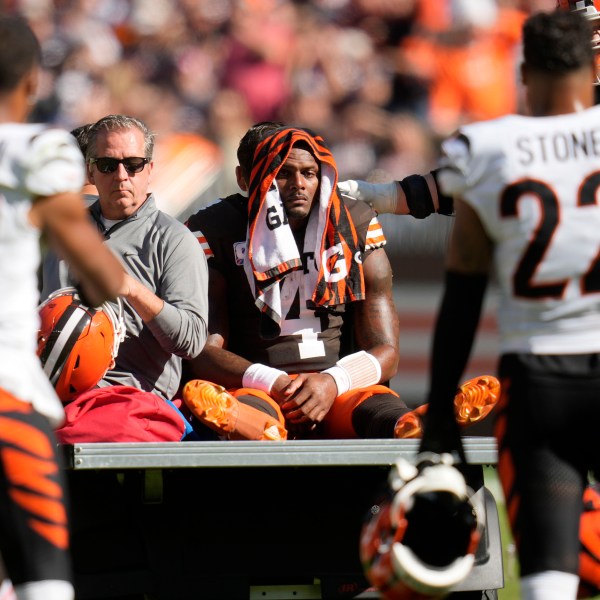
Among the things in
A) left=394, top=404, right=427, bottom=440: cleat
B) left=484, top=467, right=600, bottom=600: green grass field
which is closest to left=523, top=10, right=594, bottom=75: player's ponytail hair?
left=394, top=404, right=427, bottom=440: cleat

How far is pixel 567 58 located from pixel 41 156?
1335mm

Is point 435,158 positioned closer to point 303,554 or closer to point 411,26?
point 411,26

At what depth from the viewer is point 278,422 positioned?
493 cm

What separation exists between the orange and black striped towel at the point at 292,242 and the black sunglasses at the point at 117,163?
56 cm

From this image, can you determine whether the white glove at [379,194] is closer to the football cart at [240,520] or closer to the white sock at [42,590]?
the football cart at [240,520]

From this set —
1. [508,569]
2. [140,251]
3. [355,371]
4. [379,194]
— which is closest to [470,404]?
[355,371]

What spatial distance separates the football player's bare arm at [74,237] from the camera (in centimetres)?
300

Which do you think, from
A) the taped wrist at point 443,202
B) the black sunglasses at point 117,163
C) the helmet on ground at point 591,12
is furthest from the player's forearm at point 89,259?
the helmet on ground at point 591,12

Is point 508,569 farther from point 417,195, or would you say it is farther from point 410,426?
point 417,195

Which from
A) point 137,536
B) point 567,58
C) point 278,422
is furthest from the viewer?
point 278,422

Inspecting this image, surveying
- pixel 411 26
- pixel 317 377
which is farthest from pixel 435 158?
pixel 317 377

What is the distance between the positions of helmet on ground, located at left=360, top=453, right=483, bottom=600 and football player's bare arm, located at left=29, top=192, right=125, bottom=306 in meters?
0.91

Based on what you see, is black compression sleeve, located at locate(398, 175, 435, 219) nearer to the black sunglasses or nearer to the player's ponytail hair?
the black sunglasses

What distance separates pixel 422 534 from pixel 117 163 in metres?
2.35
